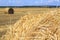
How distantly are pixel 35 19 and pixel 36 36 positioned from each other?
0.16 meters

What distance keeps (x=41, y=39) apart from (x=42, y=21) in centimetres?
13

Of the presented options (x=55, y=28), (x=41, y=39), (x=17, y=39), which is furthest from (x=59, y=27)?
(x=17, y=39)

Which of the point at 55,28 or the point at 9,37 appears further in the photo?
the point at 9,37

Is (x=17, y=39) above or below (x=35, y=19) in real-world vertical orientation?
below
